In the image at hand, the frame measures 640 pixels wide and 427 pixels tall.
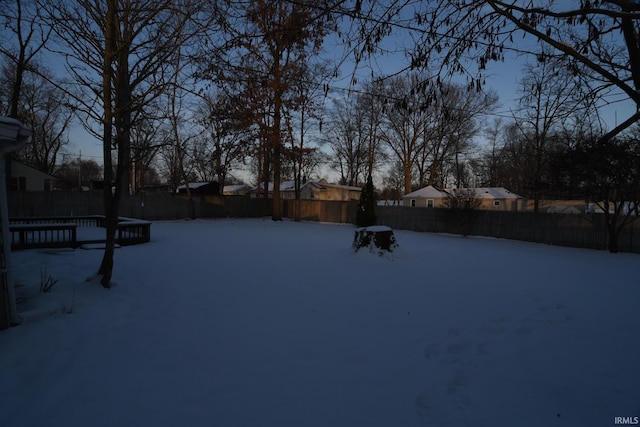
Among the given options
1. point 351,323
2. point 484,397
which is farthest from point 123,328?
point 484,397

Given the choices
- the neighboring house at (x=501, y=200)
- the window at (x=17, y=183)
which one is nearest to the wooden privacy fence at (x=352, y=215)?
the window at (x=17, y=183)

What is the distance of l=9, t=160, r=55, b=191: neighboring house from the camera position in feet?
78.8

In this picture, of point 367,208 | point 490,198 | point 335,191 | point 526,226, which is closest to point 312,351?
point 367,208

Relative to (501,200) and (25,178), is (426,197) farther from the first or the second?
(25,178)

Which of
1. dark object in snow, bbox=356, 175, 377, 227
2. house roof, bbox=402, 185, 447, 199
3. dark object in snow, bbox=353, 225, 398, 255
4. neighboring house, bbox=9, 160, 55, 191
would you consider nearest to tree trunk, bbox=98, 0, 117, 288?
dark object in snow, bbox=353, 225, 398, 255

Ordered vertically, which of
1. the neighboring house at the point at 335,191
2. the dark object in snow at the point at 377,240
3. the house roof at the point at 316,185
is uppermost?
the house roof at the point at 316,185

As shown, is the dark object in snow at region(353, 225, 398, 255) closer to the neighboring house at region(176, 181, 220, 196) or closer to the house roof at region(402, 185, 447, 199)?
the house roof at region(402, 185, 447, 199)

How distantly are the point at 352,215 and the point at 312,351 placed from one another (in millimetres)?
20366

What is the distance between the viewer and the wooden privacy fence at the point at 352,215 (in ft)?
45.6

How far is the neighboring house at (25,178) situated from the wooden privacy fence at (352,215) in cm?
908

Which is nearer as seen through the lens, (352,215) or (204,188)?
(352,215)

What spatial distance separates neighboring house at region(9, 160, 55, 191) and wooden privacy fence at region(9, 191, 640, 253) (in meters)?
9.08

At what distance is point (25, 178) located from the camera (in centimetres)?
2512

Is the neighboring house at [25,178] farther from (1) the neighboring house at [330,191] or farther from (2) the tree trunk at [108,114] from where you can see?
(2) the tree trunk at [108,114]
